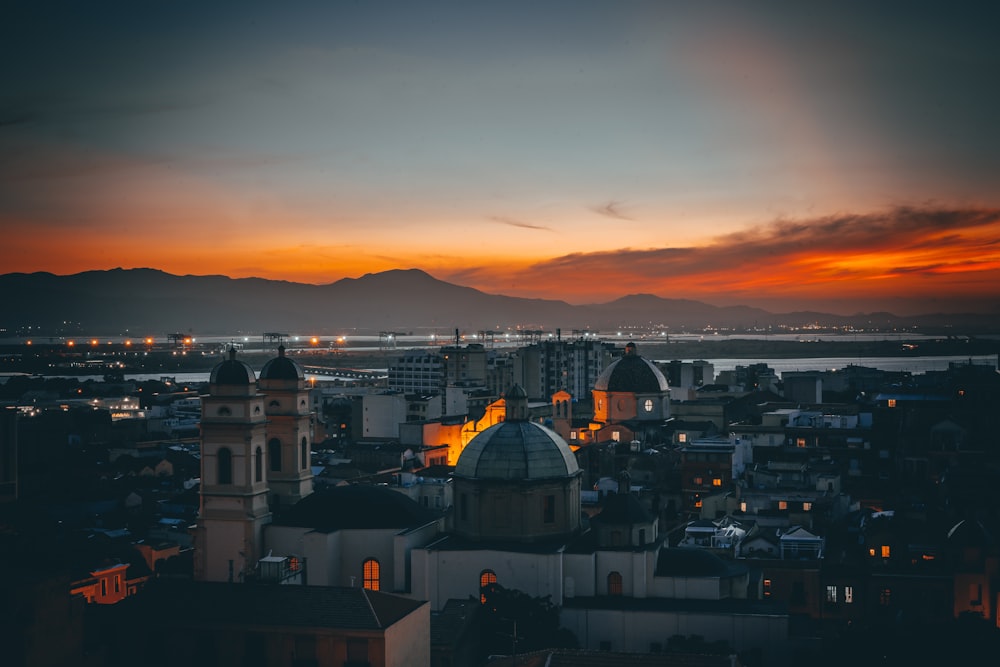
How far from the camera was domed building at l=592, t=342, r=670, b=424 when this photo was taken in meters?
59.0

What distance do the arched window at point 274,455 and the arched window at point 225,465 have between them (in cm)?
322

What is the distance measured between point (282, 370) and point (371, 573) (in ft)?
23.9

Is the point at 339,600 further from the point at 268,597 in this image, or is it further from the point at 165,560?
the point at 165,560

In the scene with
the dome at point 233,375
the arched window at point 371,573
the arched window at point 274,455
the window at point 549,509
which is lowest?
the arched window at point 371,573

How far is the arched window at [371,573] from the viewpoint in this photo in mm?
30594

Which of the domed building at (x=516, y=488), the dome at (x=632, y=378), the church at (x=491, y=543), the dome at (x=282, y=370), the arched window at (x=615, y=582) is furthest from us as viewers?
the dome at (x=632, y=378)

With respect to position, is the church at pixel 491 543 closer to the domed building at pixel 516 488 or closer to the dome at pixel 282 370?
the domed building at pixel 516 488

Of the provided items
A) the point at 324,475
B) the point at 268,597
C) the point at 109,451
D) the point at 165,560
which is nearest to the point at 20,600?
the point at 268,597

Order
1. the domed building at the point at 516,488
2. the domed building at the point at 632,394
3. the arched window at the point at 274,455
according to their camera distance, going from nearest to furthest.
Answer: the domed building at the point at 516,488 → the arched window at the point at 274,455 → the domed building at the point at 632,394

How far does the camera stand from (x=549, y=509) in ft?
99.5

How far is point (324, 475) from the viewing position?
5394cm

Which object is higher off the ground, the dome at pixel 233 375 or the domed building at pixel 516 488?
the dome at pixel 233 375

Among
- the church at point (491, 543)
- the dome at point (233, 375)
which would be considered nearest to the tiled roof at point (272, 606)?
the church at point (491, 543)

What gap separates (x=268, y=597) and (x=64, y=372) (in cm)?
16246
